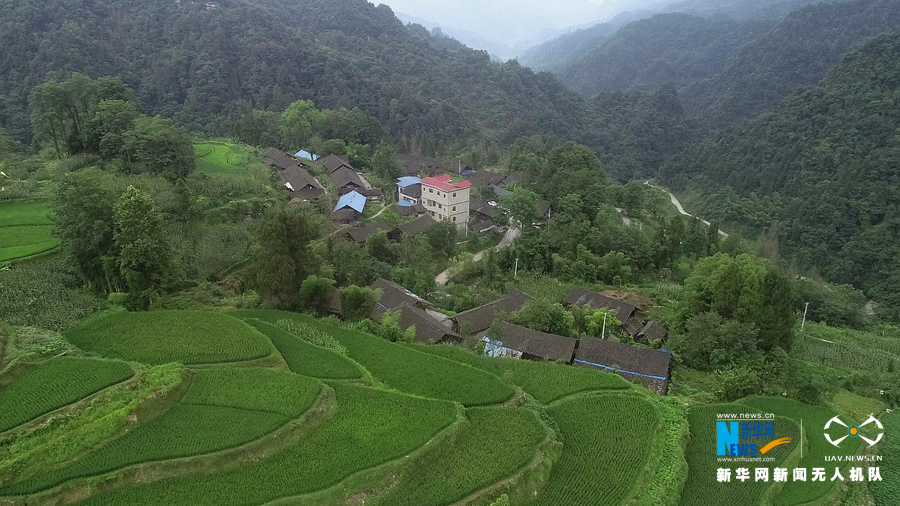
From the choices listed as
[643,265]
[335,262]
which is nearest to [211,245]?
[335,262]

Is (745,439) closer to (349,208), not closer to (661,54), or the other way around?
(349,208)

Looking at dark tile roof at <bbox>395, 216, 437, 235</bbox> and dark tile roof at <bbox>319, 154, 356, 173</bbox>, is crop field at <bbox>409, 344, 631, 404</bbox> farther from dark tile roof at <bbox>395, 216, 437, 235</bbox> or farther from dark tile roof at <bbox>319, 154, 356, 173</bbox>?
dark tile roof at <bbox>319, 154, 356, 173</bbox>

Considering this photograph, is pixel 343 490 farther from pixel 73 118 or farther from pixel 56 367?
pixel 73 118

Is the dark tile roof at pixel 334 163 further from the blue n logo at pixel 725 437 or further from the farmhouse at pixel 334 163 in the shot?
the blue n logo at pixel 725 437

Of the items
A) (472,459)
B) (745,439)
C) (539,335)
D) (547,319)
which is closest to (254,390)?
(472,459)

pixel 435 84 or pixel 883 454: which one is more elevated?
pixel 435 84

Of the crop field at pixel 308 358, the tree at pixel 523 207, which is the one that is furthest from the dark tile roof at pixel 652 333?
the tree at pixel 523 207
